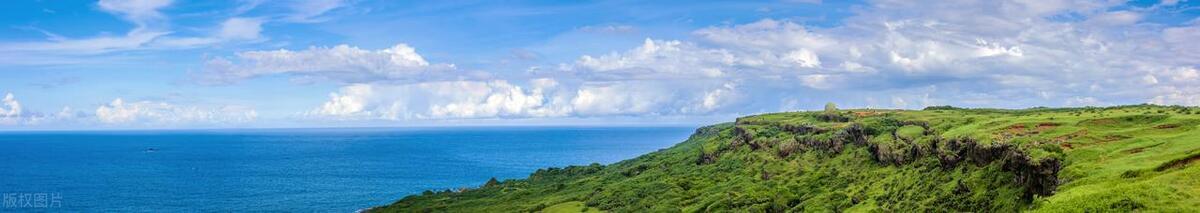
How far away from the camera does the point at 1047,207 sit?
38.0 metres

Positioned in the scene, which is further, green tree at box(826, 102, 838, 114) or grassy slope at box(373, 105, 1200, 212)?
green tree at box(826, 102, 838, 114)

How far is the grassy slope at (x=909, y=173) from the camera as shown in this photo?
4141 cm

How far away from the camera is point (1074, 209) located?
35.9 m

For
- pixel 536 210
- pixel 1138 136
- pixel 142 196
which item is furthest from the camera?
pixel 142 196

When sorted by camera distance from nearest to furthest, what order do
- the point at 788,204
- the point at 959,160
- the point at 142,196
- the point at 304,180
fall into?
the point at 959,160
the point at 788,204
the point at 142,196
the point at 304,180

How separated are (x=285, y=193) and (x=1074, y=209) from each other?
161 metres

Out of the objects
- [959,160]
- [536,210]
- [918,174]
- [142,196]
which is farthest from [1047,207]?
[142,196]

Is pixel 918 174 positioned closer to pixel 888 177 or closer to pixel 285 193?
pixel 888 177

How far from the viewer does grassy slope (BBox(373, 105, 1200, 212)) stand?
41406 millimetres

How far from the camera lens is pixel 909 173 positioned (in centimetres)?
7612

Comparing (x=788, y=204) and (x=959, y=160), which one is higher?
(x=959, y=160)

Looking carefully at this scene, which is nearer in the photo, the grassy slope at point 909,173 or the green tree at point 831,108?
the grassy slope at point 909,173

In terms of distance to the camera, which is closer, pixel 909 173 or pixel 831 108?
pixel 909 173

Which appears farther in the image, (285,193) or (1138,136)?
(285,193)
